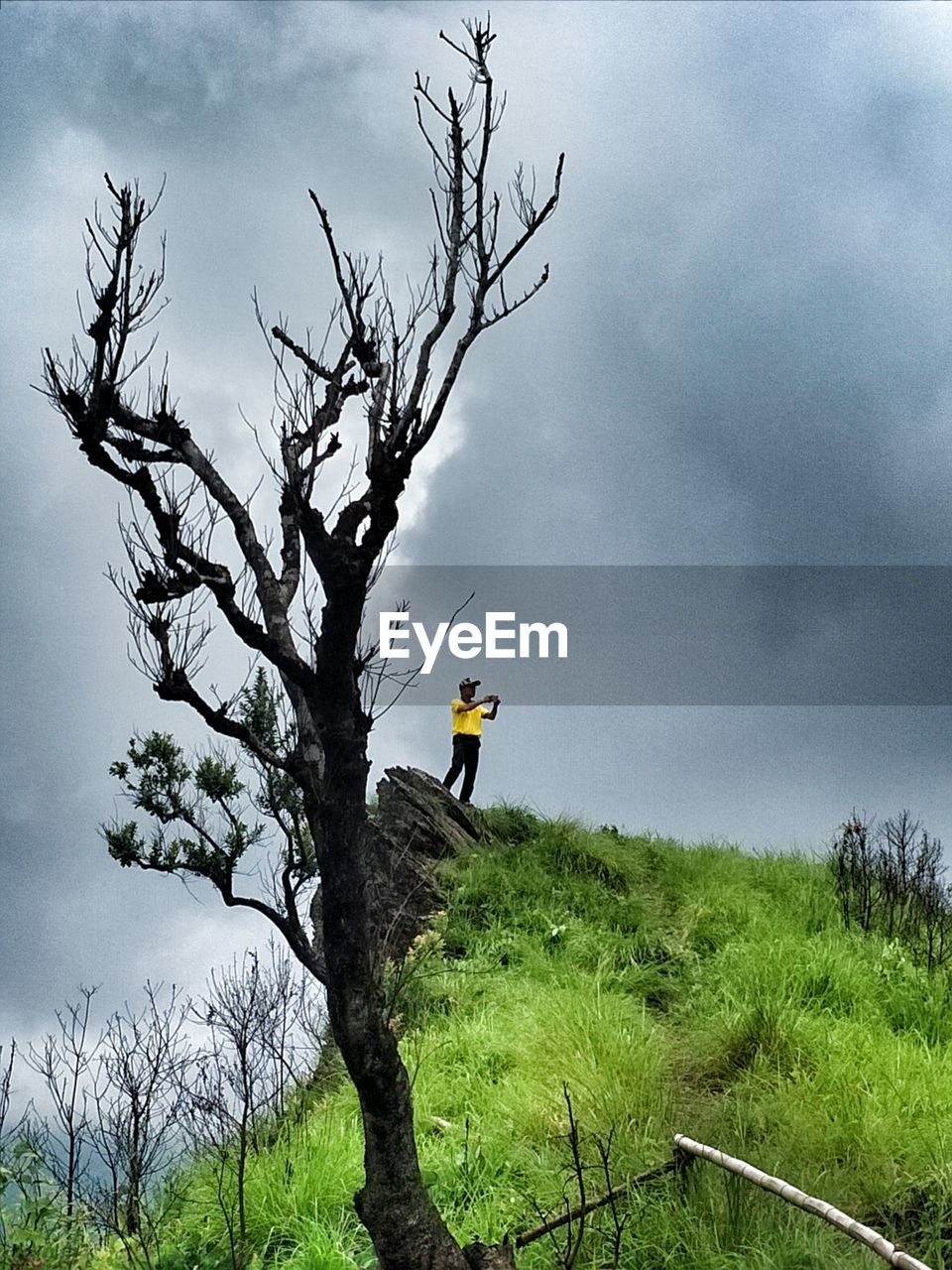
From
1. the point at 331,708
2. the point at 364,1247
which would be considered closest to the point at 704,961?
the point at 364,1247

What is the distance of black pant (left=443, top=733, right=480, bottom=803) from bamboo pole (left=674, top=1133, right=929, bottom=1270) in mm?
9470

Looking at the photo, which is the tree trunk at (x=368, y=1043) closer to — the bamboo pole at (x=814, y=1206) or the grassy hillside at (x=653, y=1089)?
the grassy hillside at (x=653, y=1089)

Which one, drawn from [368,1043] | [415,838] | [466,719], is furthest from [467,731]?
[368,1043]

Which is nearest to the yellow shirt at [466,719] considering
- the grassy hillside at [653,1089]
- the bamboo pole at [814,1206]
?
the grassy hillside at [653,1089]

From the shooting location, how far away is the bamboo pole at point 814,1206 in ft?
15.9

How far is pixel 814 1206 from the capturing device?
5.18 m

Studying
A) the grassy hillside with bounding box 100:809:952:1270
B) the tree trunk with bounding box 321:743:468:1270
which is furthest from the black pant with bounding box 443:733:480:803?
the tree trunk with bounding box 321:743:468:1270

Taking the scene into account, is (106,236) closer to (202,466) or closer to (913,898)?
(202,466)

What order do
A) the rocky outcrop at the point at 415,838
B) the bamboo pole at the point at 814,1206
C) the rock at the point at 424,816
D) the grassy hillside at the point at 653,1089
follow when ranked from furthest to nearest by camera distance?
1. the rock at the point at 424,816
2. the rocky outcrop at the point at 415,838
3. the grassy hillside at the point at 653,1089
4. the bamboo pole at the point at 814,1206

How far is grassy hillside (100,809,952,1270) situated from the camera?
6133 millimetres

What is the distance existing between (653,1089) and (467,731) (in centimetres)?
826

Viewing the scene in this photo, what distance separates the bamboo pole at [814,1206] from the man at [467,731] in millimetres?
9470

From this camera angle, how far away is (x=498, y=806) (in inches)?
624

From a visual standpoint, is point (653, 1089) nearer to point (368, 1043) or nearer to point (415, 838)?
point (368, 1043)
